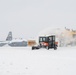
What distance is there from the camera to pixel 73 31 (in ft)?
173

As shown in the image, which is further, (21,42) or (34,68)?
(21,42)

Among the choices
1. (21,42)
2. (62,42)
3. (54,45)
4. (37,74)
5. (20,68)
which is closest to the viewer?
(37,74)

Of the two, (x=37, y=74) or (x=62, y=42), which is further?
(x=62, y=42)

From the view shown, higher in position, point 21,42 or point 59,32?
point 59,32

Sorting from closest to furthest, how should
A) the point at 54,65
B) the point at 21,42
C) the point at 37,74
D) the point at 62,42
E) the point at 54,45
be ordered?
the point at 37,74 < the point at 54,65 < the point at 54,45 < the point at 62,42 < the point at 21,42

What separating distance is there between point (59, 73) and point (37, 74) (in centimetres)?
119

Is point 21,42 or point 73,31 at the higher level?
point 73,31

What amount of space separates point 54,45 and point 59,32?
53.9ft

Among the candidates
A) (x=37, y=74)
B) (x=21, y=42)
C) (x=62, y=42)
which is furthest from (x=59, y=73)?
(x=21, y=42)

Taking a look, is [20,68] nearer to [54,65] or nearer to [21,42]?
[54,65]

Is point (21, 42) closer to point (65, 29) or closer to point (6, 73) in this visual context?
point (65, 29)

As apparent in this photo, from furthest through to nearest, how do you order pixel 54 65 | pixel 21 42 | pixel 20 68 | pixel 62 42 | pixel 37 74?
pixel 21 42 → pixel 62 42 → pixel 54 65 → pixel 20 68 → pixel 37 74

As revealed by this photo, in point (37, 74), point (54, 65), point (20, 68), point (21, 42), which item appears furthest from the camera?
point (21, 42)

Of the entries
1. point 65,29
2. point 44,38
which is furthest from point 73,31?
point 44,38
